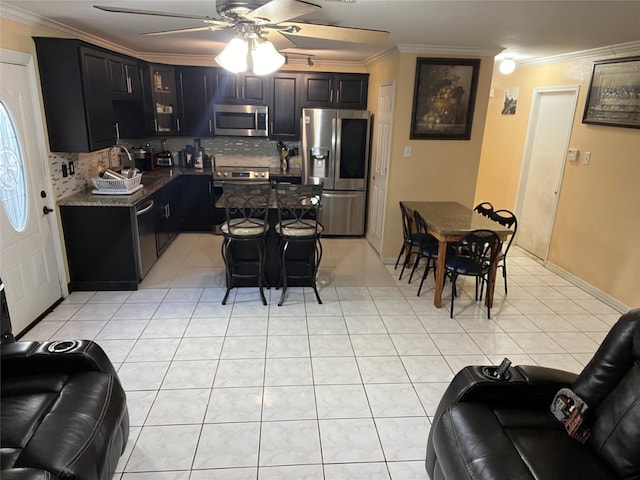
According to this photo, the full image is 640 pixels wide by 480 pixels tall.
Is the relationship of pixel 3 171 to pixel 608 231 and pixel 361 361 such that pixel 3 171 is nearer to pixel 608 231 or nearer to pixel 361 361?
pixel 361 361

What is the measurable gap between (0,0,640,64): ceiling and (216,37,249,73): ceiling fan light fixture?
505 millimetres

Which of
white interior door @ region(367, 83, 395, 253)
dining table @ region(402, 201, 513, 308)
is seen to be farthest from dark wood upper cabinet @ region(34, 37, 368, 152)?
dining table @ region(402, 201, 513, 308)

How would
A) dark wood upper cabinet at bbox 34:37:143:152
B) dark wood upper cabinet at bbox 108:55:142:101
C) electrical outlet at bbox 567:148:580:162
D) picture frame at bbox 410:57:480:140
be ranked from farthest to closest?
1. electrical outlet at bbox 567:148:580:162
2. picture frame at bbox 410:57:480:140
3. dark wood upper cabinet at bbox 108:55:142:101
4. dark wood upper cabinet at bbox 34:37:143:152

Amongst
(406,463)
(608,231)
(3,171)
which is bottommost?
(406,463)

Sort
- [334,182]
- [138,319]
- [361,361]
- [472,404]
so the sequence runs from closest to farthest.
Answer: [472,404]
[361,361]
[138,319]
[334,182]

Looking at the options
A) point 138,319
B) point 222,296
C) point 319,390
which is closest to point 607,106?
point 319,390

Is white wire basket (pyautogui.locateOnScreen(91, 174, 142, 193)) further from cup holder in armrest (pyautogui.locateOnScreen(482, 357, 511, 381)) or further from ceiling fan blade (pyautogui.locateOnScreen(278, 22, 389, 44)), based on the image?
cup holder in armrest (pyautogui.locateOnScreen(482, 357, 511, 381))

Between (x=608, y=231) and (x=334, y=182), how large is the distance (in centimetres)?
316

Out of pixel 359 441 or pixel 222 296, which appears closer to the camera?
pixel 359 441

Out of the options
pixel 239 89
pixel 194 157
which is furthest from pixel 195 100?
pixel 194 157

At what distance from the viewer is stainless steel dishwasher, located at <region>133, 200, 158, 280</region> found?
13.2 ft

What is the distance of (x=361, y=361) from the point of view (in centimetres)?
302

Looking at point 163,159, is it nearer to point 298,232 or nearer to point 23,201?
point 23,201

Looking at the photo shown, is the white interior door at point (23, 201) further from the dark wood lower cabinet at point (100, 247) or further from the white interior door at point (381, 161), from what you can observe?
the white interior door at point (381, 161)
